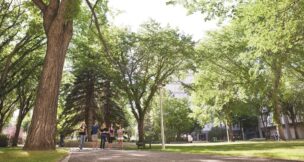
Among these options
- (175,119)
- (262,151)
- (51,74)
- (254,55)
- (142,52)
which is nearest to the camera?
(51,74)

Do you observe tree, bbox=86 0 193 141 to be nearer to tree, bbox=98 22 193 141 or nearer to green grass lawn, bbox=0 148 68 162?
tree, bbox=98 22 193 141

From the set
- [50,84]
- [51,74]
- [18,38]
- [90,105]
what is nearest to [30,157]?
[50,84]

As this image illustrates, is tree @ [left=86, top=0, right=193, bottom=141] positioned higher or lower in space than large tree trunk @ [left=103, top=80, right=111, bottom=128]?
higher

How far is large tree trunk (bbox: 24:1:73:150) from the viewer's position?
11.9 meters

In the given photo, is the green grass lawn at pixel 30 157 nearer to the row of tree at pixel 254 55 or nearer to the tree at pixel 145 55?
the row of tree at pixel 254 55

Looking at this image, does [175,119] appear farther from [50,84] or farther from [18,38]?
[50,84]

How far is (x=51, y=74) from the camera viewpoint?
12742 millimetres

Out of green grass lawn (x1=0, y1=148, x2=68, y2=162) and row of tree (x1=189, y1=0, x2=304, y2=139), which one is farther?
row of tree (x1=189, y1=0, x2=304, y2=139)

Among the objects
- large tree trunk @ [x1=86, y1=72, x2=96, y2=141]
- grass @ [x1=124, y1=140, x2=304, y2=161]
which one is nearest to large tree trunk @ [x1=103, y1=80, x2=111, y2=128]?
large tree trunk @ [x1=86, y1=72, x2=96, y2=141]

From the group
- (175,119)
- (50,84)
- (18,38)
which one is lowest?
(50,84)

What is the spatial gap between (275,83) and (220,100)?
309 inches

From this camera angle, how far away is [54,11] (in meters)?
13.8

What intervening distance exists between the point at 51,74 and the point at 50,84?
1.37ft

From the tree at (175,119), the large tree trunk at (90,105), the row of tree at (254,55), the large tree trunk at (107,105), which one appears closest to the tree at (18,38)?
the large tree trunk at (90,105)
